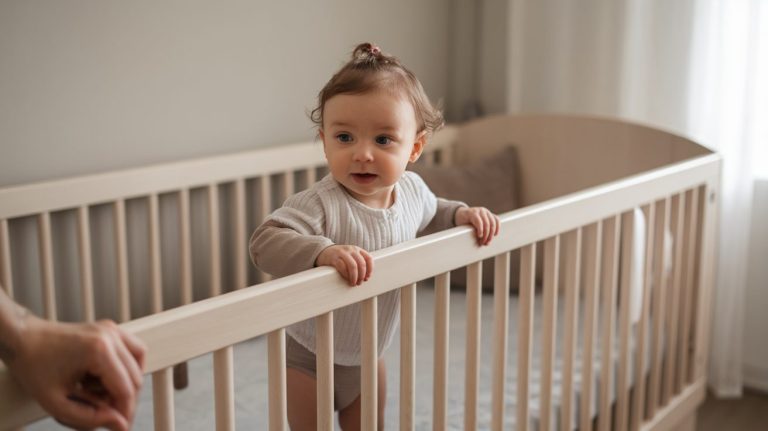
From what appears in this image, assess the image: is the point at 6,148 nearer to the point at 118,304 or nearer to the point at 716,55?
the point at 118,304

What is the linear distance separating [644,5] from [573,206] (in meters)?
1.07

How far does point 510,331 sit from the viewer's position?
192 cm

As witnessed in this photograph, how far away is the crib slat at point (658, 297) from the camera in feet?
5.50

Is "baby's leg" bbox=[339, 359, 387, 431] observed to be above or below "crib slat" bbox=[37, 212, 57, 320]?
below

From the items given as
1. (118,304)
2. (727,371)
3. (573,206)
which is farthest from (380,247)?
(727,371)

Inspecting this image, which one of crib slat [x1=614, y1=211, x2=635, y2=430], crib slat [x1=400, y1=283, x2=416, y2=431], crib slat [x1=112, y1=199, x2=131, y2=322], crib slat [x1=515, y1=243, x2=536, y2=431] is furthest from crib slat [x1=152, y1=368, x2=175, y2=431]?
crib slat [x1=614, y1=211, x2=635, y2=430]

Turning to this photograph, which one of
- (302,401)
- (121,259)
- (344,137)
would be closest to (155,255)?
(121,259)

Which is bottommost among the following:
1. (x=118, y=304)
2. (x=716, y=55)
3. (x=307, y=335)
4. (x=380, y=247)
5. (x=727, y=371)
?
(x=727, y=371)

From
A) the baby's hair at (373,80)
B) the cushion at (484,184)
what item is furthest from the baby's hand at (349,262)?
the cushion at (484,184)

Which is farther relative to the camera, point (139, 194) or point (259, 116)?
point (259, 116)

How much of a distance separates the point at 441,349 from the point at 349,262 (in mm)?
268

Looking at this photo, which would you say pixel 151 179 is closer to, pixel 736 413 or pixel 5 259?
pixel 5 259

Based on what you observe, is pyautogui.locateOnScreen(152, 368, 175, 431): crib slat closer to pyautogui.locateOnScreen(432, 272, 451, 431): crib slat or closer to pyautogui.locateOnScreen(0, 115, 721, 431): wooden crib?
pyautogui.locateOnScreen(0, 115, 721, 431): wooden crib

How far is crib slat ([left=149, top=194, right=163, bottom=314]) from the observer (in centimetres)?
170
